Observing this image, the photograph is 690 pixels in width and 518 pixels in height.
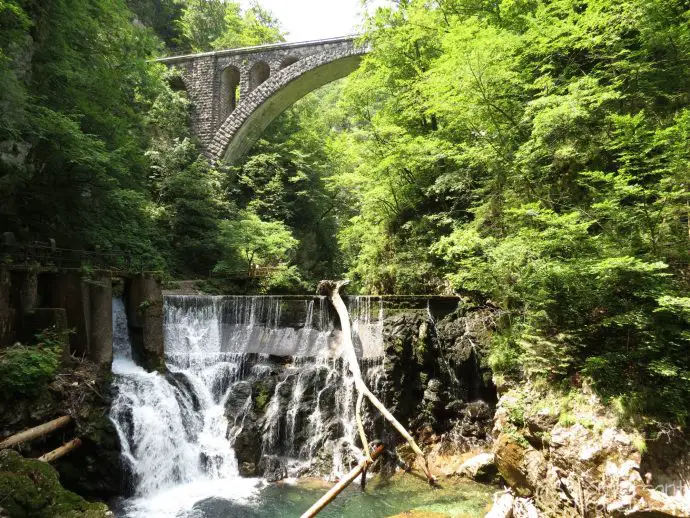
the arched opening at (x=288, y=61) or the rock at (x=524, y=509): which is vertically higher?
the arched opening at (x=288, y=61)

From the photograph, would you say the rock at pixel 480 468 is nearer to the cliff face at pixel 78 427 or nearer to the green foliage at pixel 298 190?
the cliff face at pixel 78 427

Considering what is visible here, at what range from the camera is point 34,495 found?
14.5 feet

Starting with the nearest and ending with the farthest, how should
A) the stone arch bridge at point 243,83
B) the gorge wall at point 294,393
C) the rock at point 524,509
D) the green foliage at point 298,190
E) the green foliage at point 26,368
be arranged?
1. the rock at point 524,509
2. the green foliage at point 26,368
3. the gorge wall at point 294,393
4. the stone arch bridge at point 243,83
5. the green foliage at point 298,190

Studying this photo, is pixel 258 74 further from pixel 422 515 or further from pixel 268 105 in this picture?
pixel 422 515

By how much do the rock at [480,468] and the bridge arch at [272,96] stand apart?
16.3 metres

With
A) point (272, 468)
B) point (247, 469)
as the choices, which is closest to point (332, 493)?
point (272, 468)

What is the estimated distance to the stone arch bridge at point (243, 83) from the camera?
1872 centimetres

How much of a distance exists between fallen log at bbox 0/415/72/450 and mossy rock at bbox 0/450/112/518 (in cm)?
72

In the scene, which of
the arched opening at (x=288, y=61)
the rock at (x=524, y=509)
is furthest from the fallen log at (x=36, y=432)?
the arched opening at (x=288, y=61)

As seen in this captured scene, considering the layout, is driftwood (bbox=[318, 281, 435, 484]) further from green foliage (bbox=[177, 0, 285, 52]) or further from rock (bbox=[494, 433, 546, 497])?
green foliage (bbox=[177, 0, 285, 52])

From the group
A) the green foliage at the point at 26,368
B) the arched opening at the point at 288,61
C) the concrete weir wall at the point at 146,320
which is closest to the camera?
the green foliage at the point at 26,368

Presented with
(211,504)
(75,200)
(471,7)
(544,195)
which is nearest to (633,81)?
(544,195)

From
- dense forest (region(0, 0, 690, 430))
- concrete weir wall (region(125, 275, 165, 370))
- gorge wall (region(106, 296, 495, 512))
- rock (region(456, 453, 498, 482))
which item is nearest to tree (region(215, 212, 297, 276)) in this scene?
dense forest (region(0, 0, 690, 430))

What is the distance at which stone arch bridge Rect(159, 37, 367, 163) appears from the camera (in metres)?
18.7
